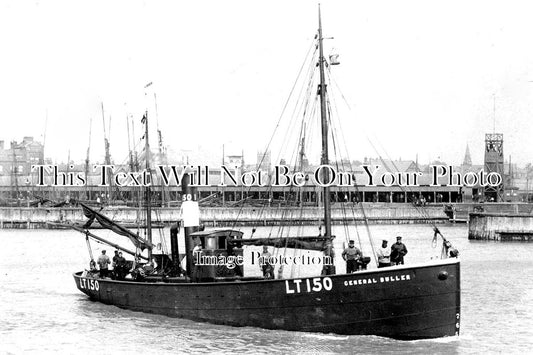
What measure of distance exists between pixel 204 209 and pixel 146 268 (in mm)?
67906

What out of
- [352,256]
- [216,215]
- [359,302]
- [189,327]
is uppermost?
[352,256]

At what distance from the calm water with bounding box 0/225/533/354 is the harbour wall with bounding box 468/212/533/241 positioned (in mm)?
23167

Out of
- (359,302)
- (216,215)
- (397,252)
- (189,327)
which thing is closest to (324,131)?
(397,252)

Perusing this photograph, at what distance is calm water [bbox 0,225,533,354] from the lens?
25.7 metres

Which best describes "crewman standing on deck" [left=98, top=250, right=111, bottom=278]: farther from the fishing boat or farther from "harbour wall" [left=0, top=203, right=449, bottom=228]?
"harbour wall" [left=0, top=203, right=449, bottom=228]

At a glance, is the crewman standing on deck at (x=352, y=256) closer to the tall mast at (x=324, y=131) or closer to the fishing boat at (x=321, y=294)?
the fishing boat at (x=321, y=294)

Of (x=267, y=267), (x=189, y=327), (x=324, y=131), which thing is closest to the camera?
(x=324, y=131)

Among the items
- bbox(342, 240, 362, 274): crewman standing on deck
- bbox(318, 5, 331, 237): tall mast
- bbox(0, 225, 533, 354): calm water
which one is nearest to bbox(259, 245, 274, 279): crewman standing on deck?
bbox(0, 225, 533, 354): calm water

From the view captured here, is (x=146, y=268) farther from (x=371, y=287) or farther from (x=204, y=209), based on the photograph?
(x=204, y=209)

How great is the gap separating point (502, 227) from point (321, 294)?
5390 centimetres

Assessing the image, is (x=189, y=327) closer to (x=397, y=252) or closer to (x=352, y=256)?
(x=352, y=256)

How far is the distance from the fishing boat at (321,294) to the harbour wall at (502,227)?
168ft

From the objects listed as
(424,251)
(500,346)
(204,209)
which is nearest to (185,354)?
(500,346)

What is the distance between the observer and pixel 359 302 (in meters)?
25.5
